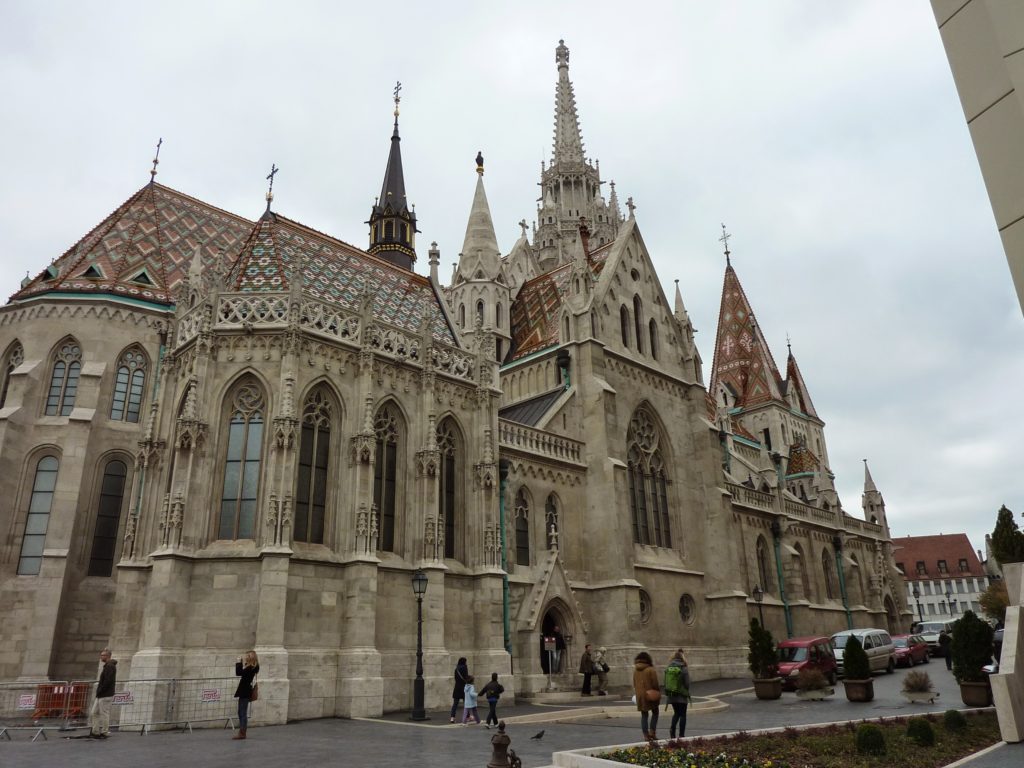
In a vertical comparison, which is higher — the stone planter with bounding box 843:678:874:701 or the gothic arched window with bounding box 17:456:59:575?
the gothic arched window with bounding box 17:456:59:575

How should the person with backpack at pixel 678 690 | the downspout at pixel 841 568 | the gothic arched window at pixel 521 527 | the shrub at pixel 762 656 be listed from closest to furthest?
the person with backpack at pixel 678 690
the shrub at pixel 762 656
the gothic arched window at pixel 521 527
the downspout at pixel 841 568

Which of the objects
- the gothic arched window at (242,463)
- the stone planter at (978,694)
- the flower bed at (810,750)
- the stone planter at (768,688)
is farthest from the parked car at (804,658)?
the gothic arched window at (242,463)

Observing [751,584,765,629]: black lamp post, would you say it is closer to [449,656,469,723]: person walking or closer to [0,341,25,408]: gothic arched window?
[449,656,469,723]: person walking

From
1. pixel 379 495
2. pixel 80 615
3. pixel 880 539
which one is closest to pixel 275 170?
pixel 379 495

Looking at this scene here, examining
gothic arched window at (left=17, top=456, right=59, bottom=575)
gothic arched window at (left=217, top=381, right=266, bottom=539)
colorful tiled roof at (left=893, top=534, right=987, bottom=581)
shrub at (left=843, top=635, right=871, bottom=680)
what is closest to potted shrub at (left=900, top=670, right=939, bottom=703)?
shrub at (left=843, top=635, right=871, bottom=680)

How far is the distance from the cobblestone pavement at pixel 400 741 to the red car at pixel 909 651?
39.5 feet

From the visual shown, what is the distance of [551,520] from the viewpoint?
2489 cm

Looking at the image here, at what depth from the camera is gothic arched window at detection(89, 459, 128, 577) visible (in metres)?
22.6

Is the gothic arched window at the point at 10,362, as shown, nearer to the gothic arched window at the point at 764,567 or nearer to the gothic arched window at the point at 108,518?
the gothic arched window at the point at 108,518

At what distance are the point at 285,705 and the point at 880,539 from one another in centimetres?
4225

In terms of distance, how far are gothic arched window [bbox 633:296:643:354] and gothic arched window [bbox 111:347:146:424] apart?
1849cm

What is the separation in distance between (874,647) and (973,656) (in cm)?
1307

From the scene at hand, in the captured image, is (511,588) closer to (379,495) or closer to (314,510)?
(379,495)

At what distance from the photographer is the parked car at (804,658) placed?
22.3 metres
